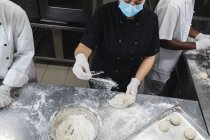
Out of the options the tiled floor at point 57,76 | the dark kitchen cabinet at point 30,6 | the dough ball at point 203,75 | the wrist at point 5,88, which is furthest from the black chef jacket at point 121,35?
the tiled floor at point 57,76

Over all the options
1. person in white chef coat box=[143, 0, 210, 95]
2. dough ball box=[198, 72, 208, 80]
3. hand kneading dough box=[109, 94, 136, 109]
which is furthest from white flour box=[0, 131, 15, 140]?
dough ball box=[198, 72, 208, 80]

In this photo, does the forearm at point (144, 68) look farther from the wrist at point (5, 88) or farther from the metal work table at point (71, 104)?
the wrist at point (5, 88)

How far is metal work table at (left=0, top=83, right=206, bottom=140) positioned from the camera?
4.65 ft

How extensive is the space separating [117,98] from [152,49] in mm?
485

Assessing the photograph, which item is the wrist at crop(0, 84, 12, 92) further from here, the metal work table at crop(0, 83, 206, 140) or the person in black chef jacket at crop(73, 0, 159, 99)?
the person in black chef jacket at crop(73, 0, 159, 99)

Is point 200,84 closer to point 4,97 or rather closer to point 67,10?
point 4,97

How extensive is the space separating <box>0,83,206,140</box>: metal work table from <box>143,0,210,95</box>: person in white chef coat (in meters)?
→ 0.63

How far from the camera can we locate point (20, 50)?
1646mm

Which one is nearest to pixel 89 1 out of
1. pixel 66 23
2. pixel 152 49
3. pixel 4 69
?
pixel 66 23

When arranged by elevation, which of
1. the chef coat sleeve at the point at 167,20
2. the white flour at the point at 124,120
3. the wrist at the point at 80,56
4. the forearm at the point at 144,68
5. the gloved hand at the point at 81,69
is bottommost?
the white flour at the point at 124,120

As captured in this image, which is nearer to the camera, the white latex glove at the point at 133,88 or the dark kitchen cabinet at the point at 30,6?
the white latex glove at the point at 133,88

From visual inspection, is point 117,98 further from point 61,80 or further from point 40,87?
point 61,80

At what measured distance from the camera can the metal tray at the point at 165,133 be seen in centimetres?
144

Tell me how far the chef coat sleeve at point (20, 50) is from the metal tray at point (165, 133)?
2.61 ft
